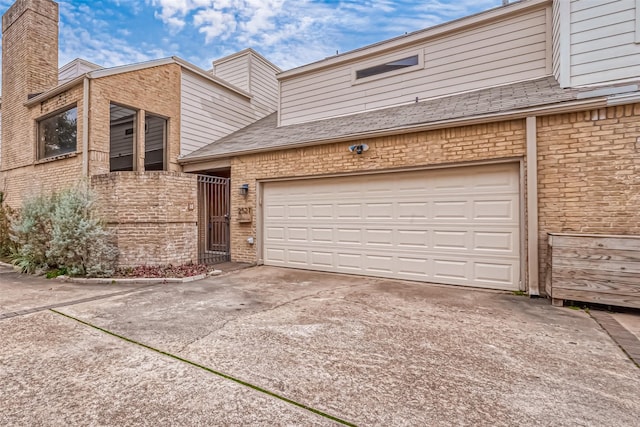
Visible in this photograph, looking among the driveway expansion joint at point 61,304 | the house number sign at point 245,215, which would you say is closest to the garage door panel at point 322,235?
the house number sign at point 245,215

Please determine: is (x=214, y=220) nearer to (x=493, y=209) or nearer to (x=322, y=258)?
(x=322, y=258)

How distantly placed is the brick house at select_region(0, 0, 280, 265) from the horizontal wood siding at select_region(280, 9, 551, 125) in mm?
3163

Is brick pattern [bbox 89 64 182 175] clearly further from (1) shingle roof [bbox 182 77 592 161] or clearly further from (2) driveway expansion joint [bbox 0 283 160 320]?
(2) driveway expansion joint [bbox 0 283 160 320]

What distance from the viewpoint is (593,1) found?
5.21 metres

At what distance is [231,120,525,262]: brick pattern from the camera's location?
521 cm

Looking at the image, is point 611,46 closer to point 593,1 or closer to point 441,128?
point 593,1

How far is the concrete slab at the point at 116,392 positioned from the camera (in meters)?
1.94

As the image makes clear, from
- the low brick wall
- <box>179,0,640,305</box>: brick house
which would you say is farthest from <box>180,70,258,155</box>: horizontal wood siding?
the low brick wall

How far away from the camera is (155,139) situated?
29.2 feet

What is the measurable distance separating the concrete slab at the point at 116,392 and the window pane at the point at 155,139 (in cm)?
678

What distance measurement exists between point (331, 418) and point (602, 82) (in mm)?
6399

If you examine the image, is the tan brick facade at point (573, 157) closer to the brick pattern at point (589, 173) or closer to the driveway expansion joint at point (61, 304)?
the brick pattern at point (589, 173)

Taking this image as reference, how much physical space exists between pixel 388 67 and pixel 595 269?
6.28 metres

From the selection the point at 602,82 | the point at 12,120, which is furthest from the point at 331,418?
the point at 12,120
